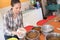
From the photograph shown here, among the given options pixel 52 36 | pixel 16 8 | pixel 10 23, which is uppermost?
pixel 16 8

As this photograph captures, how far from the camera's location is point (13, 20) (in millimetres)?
1176

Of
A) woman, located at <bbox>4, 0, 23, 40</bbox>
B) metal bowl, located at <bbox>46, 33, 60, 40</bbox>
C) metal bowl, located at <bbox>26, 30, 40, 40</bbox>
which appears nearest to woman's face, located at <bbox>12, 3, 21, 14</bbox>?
woman, located at <bbox>4, 0, 23, 40</bbox>

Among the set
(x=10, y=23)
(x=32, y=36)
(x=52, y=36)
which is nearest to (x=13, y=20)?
(x=10, y=23)

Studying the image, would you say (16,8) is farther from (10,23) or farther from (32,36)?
(32,36)

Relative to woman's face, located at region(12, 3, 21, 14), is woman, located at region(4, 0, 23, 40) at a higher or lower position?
lower

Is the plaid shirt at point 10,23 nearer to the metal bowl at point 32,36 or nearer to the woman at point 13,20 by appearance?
the woman at point 13,20

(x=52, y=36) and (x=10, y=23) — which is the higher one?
(x=10, y=23)

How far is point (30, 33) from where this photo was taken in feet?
3.93

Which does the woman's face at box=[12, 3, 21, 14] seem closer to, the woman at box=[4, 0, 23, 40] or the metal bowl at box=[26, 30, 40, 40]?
the woman at box=[4, 0, 23, 40]

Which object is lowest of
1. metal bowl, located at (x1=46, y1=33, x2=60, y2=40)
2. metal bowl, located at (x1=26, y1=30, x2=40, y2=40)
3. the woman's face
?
metal bowl, located at (x1=46, y1=33, x2=60, y2=40)

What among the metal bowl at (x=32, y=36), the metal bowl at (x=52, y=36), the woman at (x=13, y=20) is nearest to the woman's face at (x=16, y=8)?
the woman at (x=13, y=20)

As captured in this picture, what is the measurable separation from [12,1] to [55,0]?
6.29 ft

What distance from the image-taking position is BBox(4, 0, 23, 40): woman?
1.12 m

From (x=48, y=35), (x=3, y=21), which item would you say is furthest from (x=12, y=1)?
(x=48, y=35)
